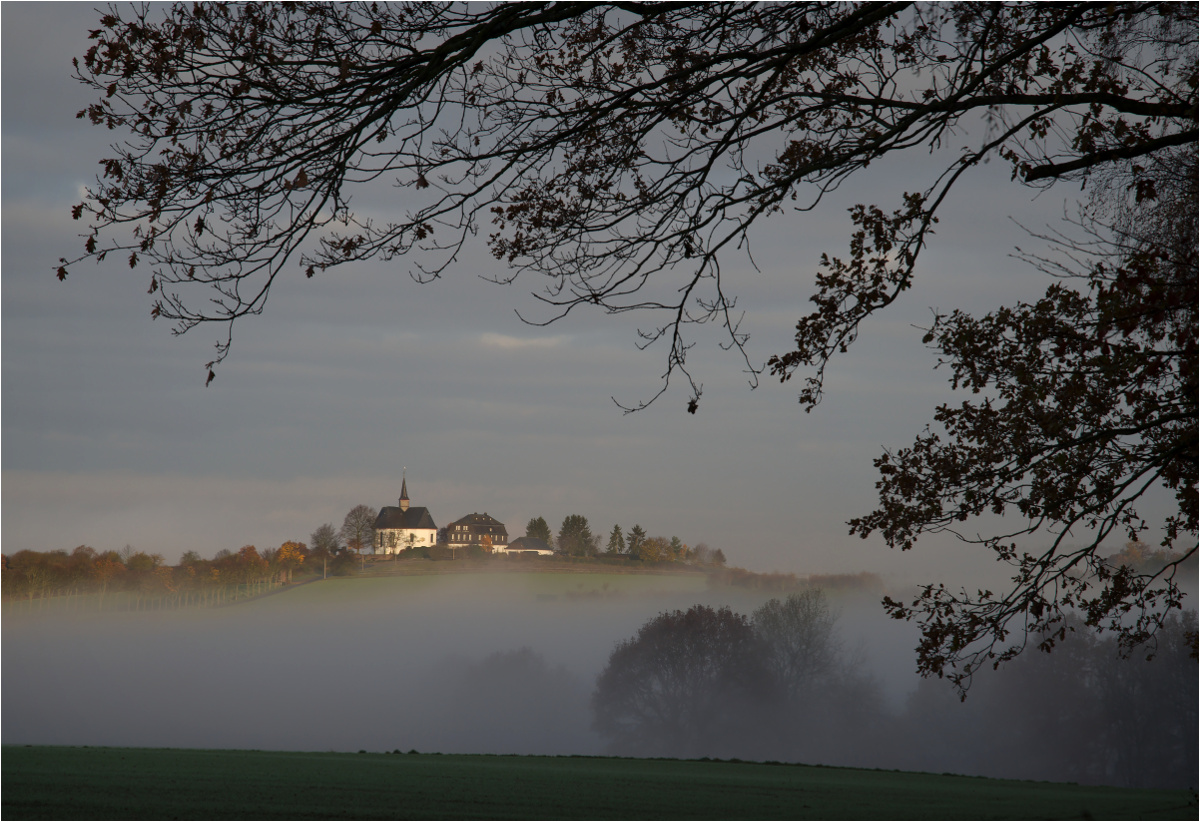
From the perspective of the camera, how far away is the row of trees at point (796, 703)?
41812 millimetres

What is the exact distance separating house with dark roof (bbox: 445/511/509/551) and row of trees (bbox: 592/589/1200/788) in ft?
133

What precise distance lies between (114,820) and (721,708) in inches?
1594

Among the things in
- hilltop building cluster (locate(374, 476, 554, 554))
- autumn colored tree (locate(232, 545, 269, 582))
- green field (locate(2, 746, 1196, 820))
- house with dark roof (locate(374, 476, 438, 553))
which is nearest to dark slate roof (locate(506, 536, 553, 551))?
hilltop building cluster (locate(374, 476, 554, 554))

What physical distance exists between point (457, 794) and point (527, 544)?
7311cm

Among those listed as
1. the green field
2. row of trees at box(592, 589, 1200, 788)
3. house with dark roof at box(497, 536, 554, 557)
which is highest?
house with dark roof at box(497, 536, 554, 557)

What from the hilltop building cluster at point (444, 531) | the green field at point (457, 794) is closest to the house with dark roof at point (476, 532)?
the hilltop building cluster at point (444, 531)

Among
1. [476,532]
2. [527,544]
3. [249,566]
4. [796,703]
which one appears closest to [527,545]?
[527,544]

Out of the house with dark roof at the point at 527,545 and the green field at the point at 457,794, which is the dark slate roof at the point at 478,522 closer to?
the house with dark roof at the point at 527,545

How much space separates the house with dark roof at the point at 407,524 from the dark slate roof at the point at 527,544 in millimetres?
7863

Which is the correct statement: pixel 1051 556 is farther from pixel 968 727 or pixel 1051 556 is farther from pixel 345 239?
pixel 968 727

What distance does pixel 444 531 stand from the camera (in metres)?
89.9

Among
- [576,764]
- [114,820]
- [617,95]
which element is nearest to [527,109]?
[617,95]

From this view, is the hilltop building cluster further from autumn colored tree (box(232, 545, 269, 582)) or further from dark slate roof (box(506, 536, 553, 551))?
autumn colored tree (box(232, 545, 269, 582))

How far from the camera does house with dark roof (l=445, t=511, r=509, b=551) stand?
3462 inches
